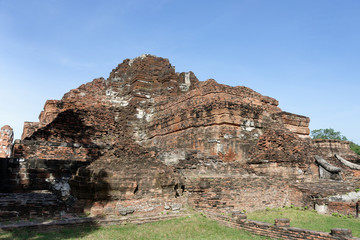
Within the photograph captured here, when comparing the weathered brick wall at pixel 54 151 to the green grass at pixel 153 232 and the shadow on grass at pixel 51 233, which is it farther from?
the green grass at pixel 153 232

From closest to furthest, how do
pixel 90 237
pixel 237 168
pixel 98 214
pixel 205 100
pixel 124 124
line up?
1. pixel 90 237
2. pixel 98 214
3. pixel 237 168
4. pixel 205 100
5. pixel 124 124

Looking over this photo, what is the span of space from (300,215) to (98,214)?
6164 mm

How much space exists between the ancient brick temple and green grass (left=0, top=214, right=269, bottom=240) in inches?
36.0

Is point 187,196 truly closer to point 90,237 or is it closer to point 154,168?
point 154,168

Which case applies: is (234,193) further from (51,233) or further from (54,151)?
(54,151)

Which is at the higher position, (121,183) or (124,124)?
(124,124)

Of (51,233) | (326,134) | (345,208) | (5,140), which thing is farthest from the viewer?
(326,134)

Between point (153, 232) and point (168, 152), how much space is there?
151 inches

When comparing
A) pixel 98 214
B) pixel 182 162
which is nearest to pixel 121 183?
pixel 98 214

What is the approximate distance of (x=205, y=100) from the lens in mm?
12500

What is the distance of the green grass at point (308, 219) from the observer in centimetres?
731

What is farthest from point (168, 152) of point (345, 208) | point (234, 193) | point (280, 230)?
point (345, 208)

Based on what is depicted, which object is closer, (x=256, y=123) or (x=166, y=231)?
(x=166, y=231)

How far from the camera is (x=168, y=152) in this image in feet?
32.8
